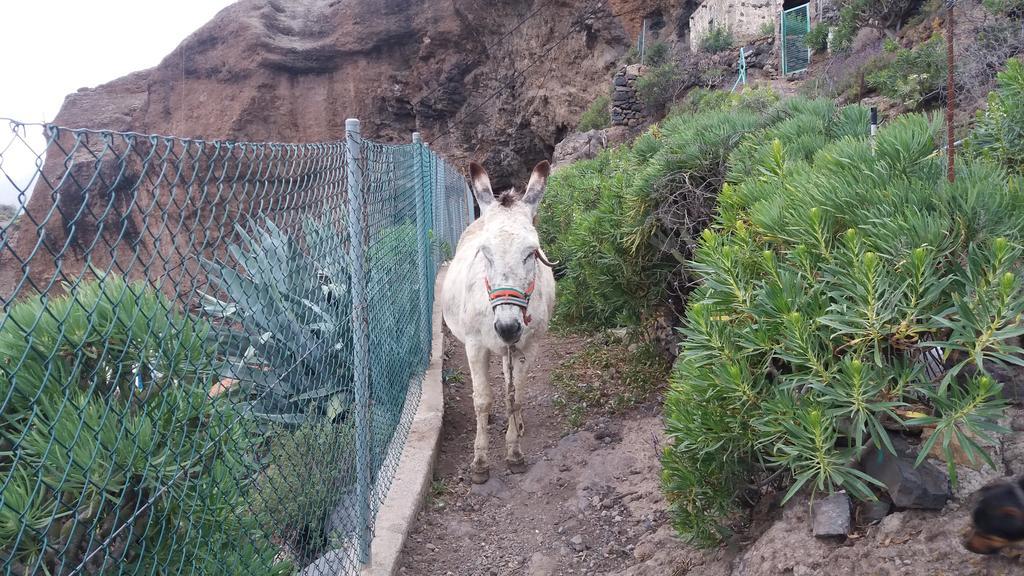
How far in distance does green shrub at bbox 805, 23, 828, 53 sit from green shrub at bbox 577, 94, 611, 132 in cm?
720

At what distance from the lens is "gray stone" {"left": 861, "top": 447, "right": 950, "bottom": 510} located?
233cm

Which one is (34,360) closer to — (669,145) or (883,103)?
(669,145)

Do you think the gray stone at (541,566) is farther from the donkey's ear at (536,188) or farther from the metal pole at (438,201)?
the metal pole at (438,201)

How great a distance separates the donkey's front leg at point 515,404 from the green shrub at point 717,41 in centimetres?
2101

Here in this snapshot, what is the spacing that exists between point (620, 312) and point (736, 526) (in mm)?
3287

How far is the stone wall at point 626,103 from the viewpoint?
74.1ft

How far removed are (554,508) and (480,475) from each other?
70cm

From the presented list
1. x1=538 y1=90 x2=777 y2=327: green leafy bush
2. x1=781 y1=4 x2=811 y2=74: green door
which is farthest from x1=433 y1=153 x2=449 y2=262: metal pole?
x1=781 y1=4 x2=811 y2=74: green door

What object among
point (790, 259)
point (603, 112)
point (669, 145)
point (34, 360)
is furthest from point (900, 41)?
point (34, 360)

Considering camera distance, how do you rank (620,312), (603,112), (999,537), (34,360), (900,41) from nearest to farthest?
(999,537)
(34,360)
(620,312)
(900,41)
(603,112)

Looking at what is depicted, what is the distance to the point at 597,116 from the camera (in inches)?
1002

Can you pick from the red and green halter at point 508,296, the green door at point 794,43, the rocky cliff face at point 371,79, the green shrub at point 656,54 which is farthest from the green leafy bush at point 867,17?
the red and green halter at point 508,296

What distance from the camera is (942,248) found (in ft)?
7.79

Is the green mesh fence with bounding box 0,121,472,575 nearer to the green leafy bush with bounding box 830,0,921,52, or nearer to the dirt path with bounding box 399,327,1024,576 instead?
the dirt path with bounding box 399,327,1024,576
